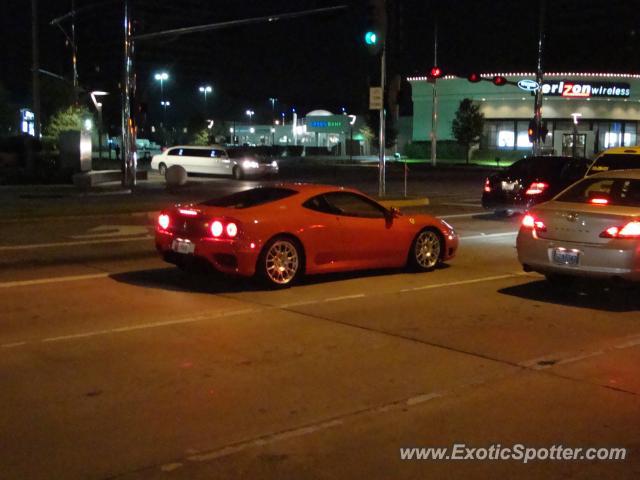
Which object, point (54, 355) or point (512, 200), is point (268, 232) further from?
point (512, 200)

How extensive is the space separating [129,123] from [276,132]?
89.4 m

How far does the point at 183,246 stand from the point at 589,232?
192 inches

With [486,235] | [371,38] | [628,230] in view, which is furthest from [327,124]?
[628,230]

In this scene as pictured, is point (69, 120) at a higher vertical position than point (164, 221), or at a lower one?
higher

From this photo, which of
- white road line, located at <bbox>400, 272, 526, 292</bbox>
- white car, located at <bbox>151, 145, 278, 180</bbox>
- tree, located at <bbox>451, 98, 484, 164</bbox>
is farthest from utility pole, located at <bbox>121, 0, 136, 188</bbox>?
tree, located at <bbox>451, 98, 484, 164</bbox>

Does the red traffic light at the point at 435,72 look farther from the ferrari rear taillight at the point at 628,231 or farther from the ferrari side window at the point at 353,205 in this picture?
the ferrari rear taillight at the point at 628,231

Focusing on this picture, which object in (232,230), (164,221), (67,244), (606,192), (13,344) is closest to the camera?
(13,344)

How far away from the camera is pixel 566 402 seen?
6273 millimetres

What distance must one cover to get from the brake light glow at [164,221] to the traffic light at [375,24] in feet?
39.6

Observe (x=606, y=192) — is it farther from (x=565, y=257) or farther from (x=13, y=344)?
(x=13, y=344)

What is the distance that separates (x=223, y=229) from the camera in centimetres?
1027

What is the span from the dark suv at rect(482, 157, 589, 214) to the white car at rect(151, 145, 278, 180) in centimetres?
2176

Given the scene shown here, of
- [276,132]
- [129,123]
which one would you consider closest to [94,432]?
[129,123]

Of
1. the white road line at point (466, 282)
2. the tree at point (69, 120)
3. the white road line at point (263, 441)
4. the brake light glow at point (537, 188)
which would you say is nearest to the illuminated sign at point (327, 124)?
the tree at point (69, 120)
